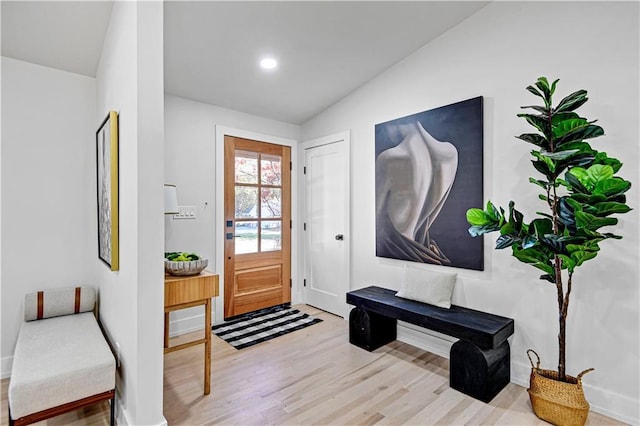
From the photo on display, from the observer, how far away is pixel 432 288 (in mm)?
2678

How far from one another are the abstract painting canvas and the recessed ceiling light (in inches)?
44.1

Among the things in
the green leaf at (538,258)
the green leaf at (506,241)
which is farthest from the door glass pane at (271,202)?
the green leaf at (538,258)

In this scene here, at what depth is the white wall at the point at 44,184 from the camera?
2.48m

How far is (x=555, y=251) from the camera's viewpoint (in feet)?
6.01

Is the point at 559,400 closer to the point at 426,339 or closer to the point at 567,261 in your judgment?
the point at 567,261

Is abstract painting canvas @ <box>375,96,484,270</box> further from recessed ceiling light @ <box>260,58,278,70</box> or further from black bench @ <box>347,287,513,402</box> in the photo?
recessed ceiling light @ <box>260,58,278,70</box>

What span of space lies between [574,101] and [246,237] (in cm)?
309

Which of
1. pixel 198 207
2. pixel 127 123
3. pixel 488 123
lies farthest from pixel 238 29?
pixel 488 123

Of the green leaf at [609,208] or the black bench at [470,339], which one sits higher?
the green leaf at [609,208]

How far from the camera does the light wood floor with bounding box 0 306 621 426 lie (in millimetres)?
1978

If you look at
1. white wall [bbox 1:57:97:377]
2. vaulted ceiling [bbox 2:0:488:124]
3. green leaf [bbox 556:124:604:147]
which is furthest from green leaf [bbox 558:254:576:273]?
white wall [bbox 1:57:97:377]

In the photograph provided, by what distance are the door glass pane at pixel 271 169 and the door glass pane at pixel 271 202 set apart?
95 millimetres

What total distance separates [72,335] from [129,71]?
5.48 ft

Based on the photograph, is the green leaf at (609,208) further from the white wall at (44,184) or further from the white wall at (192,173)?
the white wall at (44,184)
